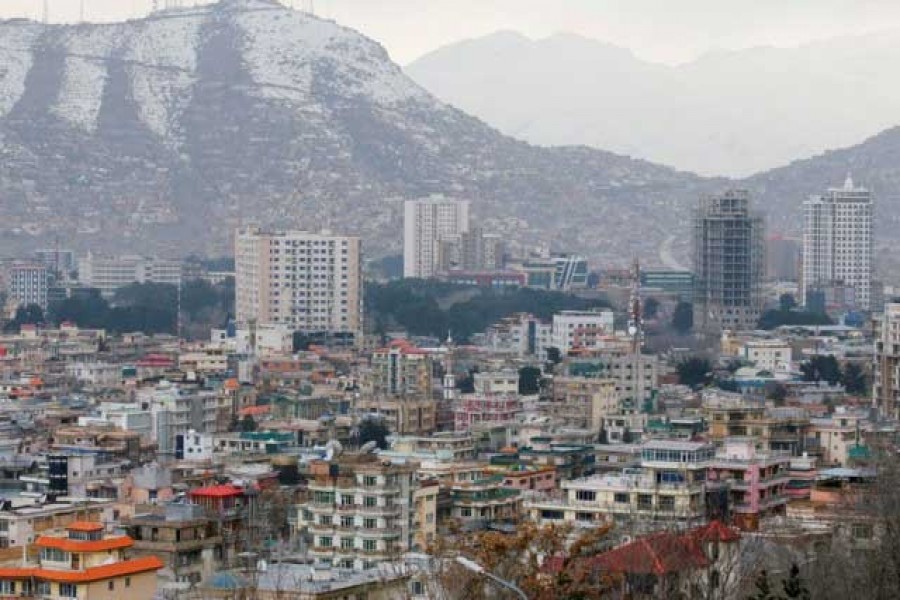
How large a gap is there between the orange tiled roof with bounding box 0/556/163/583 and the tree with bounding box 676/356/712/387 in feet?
113

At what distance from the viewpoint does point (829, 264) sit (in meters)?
102

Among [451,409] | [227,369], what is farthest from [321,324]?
[451,409]

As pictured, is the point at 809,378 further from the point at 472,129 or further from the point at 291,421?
the point at 472,129

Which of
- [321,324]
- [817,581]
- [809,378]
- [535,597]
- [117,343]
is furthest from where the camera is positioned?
[321,324]

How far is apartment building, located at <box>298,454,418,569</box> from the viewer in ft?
102

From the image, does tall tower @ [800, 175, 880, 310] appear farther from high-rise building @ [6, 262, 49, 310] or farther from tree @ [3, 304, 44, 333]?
tree @ [3, 304, 44, 333]

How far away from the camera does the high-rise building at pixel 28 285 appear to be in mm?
91000

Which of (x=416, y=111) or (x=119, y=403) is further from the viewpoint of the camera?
(x=416, y=111)

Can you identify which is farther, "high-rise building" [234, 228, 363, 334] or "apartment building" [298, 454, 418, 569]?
"high-rise building" [234, 228, 363, 334]

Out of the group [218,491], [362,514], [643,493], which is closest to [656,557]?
[362,514]

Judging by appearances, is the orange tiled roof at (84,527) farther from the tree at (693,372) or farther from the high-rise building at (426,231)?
the high-rise building at (426,231)

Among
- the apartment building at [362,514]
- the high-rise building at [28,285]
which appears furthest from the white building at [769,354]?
the apartment building at [362,514]

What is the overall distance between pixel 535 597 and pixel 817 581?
9.36 feet

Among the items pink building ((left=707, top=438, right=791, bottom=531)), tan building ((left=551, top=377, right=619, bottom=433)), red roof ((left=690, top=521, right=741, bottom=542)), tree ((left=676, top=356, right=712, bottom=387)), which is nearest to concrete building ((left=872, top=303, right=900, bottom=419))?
tan building ((left=551, top=377, right=619, bottom=433))
